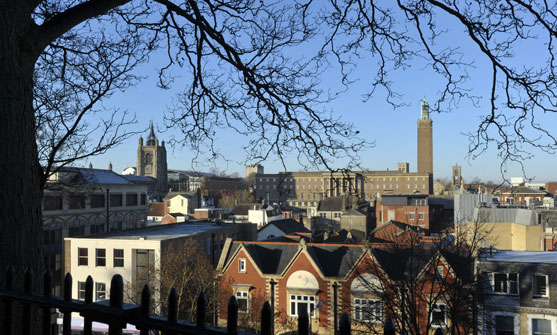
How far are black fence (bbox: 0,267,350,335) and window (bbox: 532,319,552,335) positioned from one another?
2405cm

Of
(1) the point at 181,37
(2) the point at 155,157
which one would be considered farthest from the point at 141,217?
(2) the point at 155,157

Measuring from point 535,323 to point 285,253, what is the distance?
15.5 m

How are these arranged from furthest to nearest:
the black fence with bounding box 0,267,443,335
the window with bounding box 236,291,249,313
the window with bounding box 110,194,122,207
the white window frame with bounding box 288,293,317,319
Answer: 1. the window with bounding box 110,194,122,207
2. the window with bounding box 236,291,249,313
3. the white window frame with bounding box 288,293,317,319
4. the black fence with bounding box 0,267,443,335


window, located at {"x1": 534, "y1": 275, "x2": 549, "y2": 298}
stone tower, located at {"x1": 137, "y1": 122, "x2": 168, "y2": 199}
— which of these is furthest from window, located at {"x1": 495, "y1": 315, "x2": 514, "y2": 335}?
stone tower, located at {"x1": 137, "y1": 122, "x2": 168, "y2": 199}

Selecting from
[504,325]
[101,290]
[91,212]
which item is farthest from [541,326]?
[91,212]

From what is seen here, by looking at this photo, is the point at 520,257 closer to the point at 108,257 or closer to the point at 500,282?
the point at 500,282

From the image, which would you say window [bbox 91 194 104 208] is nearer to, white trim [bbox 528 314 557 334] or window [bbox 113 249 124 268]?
window [bbox 113 249 124 268]

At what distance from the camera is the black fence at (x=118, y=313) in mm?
2152

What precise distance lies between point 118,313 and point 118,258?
2923cm

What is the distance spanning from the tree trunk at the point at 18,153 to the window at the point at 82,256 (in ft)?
94.9

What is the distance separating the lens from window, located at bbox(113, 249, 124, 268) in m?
29.4

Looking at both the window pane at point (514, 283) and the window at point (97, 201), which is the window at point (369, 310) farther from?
the window at point (97, 201)

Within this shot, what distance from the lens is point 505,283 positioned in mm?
22328

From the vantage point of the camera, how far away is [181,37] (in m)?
6.42
